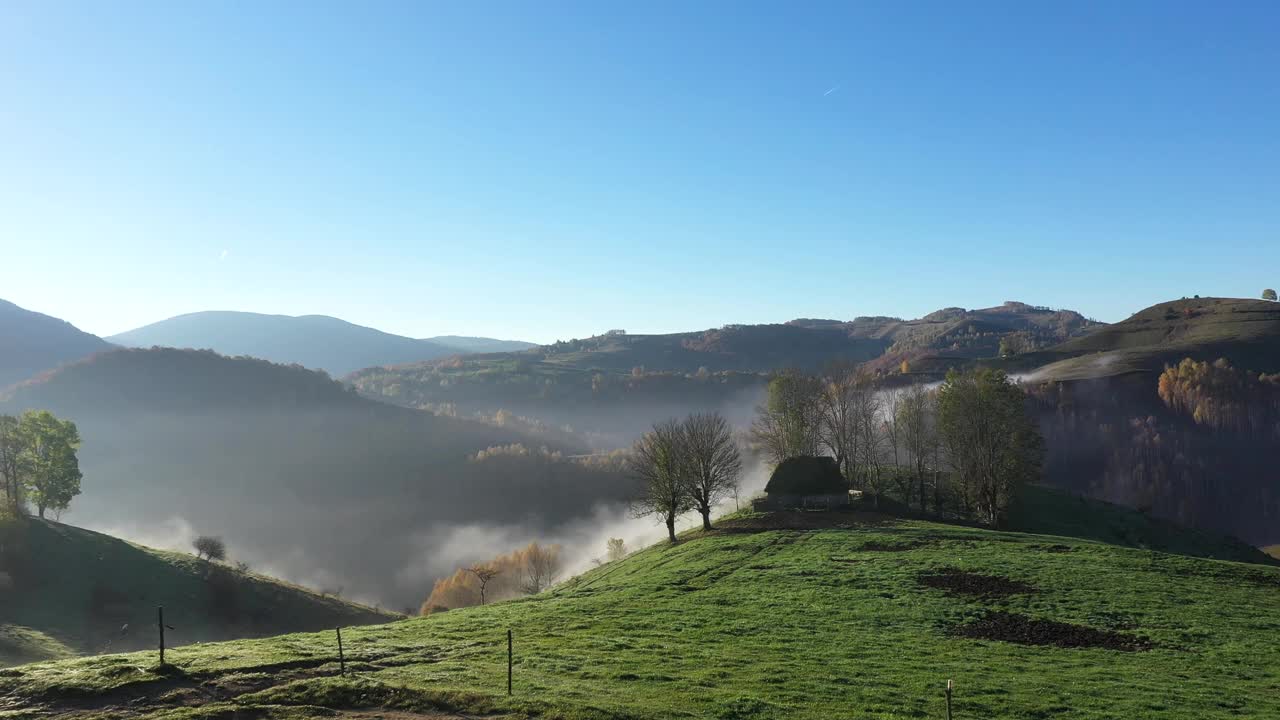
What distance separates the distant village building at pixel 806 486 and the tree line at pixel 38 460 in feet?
278

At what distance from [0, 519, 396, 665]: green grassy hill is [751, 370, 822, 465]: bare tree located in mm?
54609

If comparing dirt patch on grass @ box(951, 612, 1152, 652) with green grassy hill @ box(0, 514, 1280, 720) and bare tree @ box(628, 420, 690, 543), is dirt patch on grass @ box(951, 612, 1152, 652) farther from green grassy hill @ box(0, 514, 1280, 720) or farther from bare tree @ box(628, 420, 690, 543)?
bare tree @ box(628, 420, 690, 543)

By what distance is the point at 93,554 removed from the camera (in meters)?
74.9

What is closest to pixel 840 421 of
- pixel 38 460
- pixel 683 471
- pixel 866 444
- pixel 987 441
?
pixel 866 444

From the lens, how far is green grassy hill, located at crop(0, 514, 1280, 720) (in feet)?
70.5

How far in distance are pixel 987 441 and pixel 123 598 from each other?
299 ft

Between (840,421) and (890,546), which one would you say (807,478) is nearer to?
(840,421)

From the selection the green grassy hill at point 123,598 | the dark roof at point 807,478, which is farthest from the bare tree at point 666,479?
the green grassy hill at point 123,598

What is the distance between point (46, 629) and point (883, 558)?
227 feet

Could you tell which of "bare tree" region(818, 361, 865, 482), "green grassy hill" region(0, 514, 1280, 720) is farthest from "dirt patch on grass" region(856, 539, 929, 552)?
"bare tree" region(818, 361, 865, 482)

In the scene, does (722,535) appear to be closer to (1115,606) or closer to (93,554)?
(1115,606)

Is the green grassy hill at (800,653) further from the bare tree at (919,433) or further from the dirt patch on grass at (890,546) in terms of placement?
the bare tree at (919,433)

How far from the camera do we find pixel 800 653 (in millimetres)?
28922

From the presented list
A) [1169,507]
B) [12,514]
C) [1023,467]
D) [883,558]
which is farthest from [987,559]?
[1169,507]
